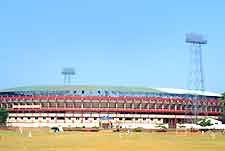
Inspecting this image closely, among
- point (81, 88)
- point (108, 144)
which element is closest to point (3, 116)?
point (81, 88)

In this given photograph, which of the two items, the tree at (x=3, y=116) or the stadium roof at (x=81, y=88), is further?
the stadium roof at (x=81, y=88)

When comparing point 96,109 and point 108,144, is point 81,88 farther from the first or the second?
point 108,144

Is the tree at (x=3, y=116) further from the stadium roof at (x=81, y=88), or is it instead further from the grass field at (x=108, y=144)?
the grass field at (x=108, y=144)

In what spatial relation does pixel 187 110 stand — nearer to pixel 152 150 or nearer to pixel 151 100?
pixel 151 100

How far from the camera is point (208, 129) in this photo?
12650cm

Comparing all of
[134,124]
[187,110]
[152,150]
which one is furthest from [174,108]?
[152,150]

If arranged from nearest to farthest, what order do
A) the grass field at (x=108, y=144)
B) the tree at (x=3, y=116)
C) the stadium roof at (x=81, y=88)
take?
the grass field at (x=108, y=144)
the tree at (x=3, y=116)
the stadium roof at (x=81, y=88)

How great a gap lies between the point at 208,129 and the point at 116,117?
47.5 meters

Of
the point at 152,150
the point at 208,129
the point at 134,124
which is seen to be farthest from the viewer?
the point at 134,124

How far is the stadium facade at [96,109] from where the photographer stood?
16538 cm

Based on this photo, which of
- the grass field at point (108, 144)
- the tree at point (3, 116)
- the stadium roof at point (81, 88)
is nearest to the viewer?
the grass field at point (108, 144)

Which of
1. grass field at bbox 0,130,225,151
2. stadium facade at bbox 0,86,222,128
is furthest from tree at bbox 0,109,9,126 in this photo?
grass field at bbox 0,130,225,151

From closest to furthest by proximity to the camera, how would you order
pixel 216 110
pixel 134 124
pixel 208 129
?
pixel 208 129 → pixel 134 124 → pixel 216 110

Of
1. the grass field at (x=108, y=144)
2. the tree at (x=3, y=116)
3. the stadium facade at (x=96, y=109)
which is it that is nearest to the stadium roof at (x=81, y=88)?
the stadium facade at (x=96, y=109)
